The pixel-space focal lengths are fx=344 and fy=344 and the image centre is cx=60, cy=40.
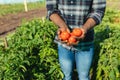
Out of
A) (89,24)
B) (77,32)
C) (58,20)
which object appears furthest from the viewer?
(58,20)

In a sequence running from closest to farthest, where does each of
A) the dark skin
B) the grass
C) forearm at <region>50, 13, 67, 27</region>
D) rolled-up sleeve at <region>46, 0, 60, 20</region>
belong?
the dark skin, forearm at <region>50, 13, 67, 27</region>, rolled-up sleeve at <region>46, 0, 60, 20</region>, the grass

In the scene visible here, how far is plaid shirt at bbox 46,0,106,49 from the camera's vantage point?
14.2ft

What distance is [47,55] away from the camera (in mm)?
5723

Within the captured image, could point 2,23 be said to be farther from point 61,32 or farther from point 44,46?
point 61,32

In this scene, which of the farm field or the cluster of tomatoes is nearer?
the cluster of tomatoes

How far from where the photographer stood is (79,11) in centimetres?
435

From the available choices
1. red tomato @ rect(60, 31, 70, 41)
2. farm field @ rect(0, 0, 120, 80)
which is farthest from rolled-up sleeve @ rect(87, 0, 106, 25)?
farm field @ rect(0, 0, 120, 80)

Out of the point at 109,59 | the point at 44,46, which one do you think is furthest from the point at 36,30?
the point at 109,59

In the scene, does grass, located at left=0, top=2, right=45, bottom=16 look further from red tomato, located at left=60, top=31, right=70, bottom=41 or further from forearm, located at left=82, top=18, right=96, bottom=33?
red tomato, located at left=60, top=31, right=70, bottom=41

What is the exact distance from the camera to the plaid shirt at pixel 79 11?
4.32 meters

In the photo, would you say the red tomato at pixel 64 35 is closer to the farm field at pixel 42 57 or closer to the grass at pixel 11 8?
the farm field at pixel 42 57

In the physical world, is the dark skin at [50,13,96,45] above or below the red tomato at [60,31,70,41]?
above

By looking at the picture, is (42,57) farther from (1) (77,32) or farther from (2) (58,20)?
(1) (77,32)

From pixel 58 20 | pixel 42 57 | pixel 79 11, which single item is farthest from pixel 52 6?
pixel 42 57
